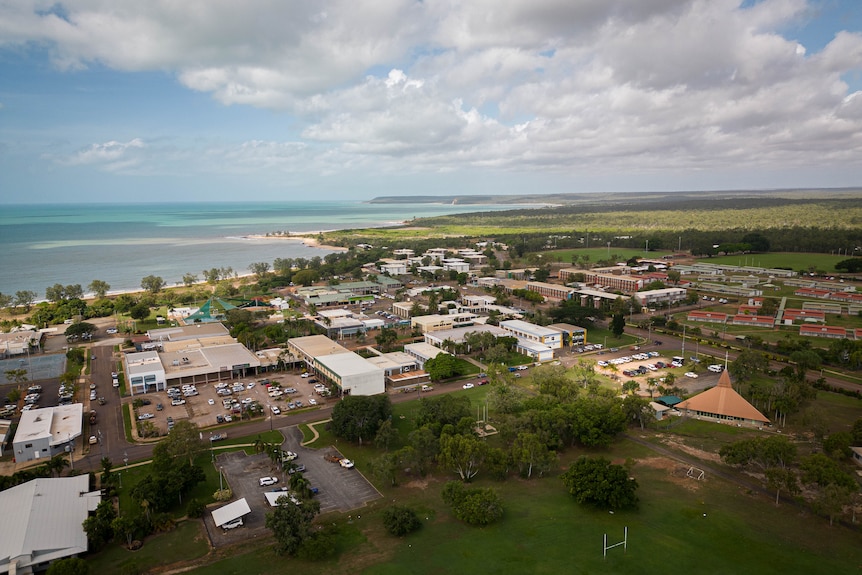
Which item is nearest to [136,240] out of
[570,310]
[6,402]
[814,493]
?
[6,402]

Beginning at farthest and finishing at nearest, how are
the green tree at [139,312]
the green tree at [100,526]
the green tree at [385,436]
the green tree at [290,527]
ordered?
the green tree at [139,312], the green tree at [385,436], the green tree at [100,526], the green tree at [290,527]

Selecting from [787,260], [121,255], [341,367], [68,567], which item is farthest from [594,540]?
[121,255]

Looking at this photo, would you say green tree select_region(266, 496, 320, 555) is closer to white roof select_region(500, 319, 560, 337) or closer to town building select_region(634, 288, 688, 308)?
white roof select_region(500, 319, 560, 337)

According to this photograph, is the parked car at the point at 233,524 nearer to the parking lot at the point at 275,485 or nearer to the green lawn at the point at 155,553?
the parking lot at the point at 275,485

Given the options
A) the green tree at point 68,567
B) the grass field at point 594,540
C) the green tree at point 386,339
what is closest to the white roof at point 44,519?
the green tree at point 68,567

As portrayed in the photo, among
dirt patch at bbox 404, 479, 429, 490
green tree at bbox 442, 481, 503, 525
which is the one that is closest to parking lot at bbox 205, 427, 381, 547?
dirt patch at bbox 404, 479, 429, 490

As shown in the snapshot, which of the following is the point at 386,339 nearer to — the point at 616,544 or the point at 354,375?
the point at 354,375

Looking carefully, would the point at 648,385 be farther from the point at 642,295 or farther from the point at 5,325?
the point at 5,325
